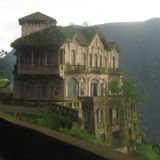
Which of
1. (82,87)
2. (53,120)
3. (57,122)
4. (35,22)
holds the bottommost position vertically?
(57,122)

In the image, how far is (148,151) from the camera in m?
52.2

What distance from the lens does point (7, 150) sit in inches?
131

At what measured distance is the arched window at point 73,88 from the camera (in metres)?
46.9

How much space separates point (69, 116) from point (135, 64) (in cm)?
15392

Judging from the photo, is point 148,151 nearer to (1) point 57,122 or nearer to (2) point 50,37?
(2) point 50,37

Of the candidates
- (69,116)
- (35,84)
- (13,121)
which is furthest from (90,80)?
(13,121)

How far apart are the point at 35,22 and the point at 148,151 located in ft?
70.5

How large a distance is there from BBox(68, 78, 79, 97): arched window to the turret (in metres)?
12.9

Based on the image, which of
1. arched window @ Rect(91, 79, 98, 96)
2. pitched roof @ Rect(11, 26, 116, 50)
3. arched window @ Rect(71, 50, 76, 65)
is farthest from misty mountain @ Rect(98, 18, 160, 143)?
→ pitched roof @ Rect(11, 26, 116, 50)

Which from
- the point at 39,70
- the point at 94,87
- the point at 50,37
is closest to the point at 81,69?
the point at 94,87

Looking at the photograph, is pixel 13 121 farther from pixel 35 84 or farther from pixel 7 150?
pixel 35 84

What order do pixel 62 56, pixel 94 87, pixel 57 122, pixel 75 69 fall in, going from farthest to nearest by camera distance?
pixel 94 87, pixel 75 69, pixel 62 56, pixel 57 122

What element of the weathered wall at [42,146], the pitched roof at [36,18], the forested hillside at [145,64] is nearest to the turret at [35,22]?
the pitched roof at [36,18]

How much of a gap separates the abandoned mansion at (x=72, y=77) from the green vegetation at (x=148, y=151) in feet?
4.72
